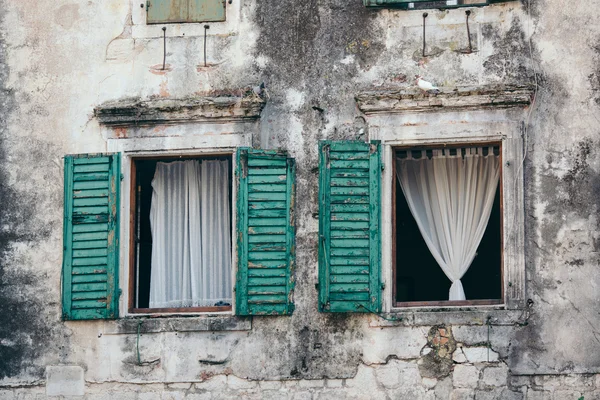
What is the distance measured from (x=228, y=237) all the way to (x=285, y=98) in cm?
146

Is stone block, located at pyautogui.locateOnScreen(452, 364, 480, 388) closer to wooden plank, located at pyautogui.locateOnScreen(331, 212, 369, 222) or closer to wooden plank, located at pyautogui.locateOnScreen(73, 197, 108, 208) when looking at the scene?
wooden plank, located at pyautogui.locateOnScreen(331, 212, 369, 222)

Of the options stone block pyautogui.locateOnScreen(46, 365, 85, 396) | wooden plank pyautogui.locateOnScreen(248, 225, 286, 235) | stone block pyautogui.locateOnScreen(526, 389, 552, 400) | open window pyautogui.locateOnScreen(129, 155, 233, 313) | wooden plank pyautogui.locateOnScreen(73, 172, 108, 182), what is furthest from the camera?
open window pyautogui.locateOnScreen(129, 155, 233, 313)

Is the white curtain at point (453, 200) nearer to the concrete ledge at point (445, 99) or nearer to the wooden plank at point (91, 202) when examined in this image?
the concrete ledge at point (445, 99)

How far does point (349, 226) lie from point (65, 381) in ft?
10.0

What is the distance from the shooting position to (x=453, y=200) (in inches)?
493

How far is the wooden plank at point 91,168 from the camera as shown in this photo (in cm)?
1259

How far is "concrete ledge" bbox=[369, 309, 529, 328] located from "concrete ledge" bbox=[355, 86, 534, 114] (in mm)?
1891

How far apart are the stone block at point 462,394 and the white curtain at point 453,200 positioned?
0.95 metres

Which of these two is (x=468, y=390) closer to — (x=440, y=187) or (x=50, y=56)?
(x=440, y=187)

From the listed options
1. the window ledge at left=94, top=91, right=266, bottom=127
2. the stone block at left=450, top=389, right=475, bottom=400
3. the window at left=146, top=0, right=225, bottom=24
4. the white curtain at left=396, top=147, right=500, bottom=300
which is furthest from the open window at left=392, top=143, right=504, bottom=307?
the window at left=146, top=0, right=225, bottom=24

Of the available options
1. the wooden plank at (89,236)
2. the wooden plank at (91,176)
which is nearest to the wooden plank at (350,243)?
→ the wooden plank at (89,236)

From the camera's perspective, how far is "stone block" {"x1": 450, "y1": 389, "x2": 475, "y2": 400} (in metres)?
11.8

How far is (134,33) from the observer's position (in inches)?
508

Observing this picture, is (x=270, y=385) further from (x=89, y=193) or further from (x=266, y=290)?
(x=89, y=193)
